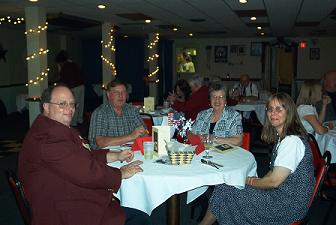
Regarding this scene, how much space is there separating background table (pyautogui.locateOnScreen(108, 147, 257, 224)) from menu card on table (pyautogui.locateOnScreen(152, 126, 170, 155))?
184 millimetres

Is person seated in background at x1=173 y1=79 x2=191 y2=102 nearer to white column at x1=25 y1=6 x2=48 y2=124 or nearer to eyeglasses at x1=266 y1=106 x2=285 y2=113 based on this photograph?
white column at x1=25 y1=6 x2=48 y2=124

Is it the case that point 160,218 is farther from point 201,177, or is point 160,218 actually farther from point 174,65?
point 174,65

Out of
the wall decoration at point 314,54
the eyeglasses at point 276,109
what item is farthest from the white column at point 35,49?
the wall decoration at point 314,54

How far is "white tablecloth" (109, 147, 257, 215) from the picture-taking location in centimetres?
214

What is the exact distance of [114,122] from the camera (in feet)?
10.8

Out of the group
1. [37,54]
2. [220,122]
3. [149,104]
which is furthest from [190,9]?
[220,122]

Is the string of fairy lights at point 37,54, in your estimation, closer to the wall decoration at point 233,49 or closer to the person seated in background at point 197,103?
the person seated in background at point 197,103

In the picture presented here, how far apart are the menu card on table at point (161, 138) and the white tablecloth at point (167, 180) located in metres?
0.20

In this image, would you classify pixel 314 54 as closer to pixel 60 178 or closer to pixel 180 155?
pixel 180 155

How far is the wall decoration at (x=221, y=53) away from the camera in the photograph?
14328 millimetres

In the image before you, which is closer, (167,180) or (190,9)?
(167,180)

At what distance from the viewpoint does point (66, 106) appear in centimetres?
217

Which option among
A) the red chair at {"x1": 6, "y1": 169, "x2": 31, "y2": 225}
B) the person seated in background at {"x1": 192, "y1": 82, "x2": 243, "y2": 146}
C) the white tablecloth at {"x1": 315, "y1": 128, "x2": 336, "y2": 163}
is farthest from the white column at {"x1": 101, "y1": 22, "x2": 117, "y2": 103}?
the red chair at {"x1": 6, "y1": 169, "x2": 31, "y2": 225}

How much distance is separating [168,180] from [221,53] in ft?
41.5
